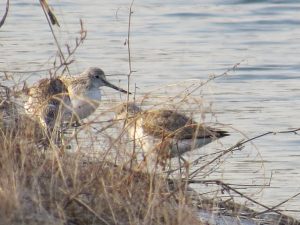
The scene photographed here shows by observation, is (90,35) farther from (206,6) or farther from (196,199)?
(196,199)

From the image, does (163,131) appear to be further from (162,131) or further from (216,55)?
(216,55)

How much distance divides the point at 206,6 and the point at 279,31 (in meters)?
3.37

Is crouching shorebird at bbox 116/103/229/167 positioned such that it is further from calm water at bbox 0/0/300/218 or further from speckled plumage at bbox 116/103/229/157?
calm water at bbox 0/0/300/218

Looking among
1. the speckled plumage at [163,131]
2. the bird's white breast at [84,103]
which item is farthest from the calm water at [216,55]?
the speckled plumage at [163,131]

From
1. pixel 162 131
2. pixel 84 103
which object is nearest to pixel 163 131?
pixel 162 131

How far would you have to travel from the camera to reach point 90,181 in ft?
14.3

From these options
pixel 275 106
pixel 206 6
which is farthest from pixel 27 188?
pixel 206 6

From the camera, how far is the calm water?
8336 millimetres

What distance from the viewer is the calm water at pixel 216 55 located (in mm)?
8336

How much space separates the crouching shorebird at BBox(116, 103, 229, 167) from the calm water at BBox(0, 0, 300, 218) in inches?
32.4

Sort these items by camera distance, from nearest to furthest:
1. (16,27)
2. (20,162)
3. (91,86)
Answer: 1. (20,162)
2. (91,86)
3. (16,27)

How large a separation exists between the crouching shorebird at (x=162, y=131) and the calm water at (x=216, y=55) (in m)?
0.82

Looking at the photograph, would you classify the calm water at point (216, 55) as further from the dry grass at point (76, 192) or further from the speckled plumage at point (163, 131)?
the dry grass at point (76, 192)

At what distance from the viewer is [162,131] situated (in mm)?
5195
